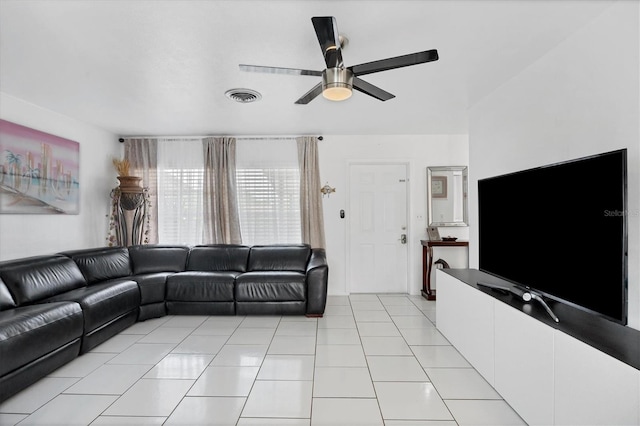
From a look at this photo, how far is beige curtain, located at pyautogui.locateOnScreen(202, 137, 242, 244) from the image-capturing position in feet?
15.5

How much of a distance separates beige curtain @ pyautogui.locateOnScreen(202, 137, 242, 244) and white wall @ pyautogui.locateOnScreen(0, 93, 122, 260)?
141cm

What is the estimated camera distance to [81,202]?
13.4 feet

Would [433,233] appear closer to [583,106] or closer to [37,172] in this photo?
[583,106]

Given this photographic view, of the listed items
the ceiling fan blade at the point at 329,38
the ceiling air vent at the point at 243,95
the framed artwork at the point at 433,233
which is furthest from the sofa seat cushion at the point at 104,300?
the framed artwork at the point at 433,233

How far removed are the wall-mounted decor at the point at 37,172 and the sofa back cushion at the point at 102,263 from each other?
0.62 m

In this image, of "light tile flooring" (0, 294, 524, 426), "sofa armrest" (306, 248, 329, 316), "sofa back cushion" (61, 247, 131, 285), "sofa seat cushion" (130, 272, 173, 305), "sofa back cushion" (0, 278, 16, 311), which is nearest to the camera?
"light tile flooring" (0, 294, 524, 426)

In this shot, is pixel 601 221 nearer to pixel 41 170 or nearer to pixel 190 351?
pixel 190 351

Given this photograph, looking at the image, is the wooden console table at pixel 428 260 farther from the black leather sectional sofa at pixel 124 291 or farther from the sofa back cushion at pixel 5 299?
the sofa back cushion at pixel 5 299

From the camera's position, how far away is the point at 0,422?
6.09ft

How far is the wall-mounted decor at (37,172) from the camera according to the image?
3.11 metres

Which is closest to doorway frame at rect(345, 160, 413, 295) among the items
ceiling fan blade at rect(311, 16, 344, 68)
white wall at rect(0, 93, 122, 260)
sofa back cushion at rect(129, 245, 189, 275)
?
sofa back cushion at rect(129, 245, 189, 275)

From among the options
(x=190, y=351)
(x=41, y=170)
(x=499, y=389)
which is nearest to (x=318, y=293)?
(x=190, y=351)

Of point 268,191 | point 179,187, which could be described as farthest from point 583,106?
point 179,187

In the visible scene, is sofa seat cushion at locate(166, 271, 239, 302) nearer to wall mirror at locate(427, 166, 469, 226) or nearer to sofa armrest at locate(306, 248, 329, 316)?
sofa armrest at locate(306, 248, 329, 316)
